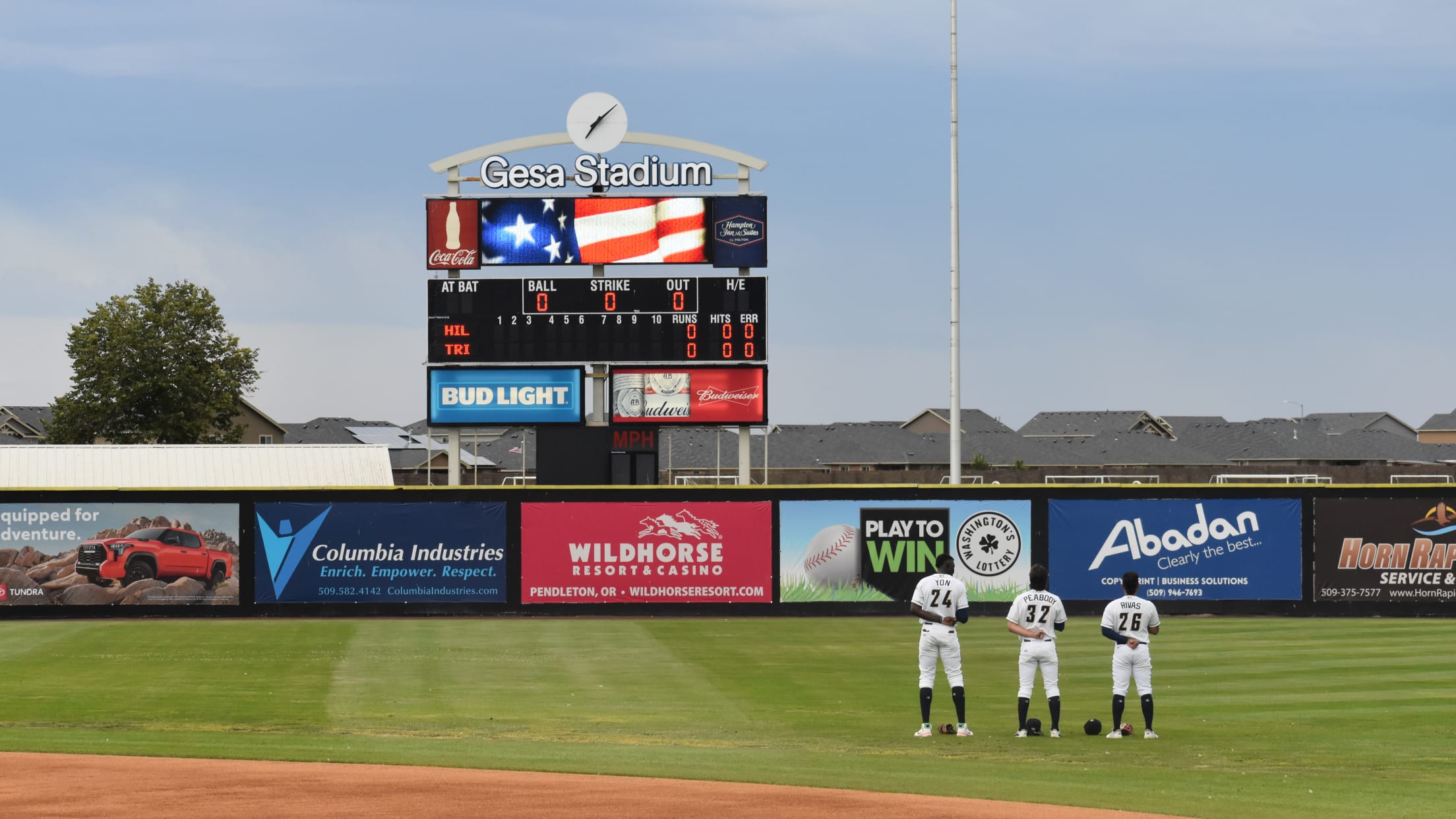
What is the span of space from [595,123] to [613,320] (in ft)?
16.5

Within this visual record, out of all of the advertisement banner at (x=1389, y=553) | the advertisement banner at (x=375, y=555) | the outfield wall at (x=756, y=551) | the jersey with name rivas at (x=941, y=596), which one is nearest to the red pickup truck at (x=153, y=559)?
the outfield wall at (x=756, y=551)

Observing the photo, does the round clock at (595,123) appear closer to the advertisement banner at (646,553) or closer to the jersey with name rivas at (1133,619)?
the advertisement banner at (646,553)

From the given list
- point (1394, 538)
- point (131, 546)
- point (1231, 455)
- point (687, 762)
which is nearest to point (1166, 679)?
point (687, 762)

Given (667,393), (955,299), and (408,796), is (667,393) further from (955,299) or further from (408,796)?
(408,796)

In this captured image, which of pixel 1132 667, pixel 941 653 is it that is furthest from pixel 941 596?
pixel 1132 667

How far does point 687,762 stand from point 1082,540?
65.3ft

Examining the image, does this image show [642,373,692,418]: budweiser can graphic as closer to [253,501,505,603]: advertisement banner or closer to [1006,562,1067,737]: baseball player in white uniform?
[253,501,505,603]: advertisement banner

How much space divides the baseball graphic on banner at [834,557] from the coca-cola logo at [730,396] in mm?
3862

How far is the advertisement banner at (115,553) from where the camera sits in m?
32.8

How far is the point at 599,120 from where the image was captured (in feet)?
118

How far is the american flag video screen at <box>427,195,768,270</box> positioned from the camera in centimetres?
3497

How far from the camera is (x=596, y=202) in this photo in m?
35.3

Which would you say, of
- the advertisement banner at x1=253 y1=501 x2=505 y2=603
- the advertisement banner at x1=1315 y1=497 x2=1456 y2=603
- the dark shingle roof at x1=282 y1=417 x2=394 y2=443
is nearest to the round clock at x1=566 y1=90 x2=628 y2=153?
the advertisement banner at x1=253 y1=501 x2=505 y2=603

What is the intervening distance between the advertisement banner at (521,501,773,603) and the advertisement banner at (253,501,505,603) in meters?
0.97
